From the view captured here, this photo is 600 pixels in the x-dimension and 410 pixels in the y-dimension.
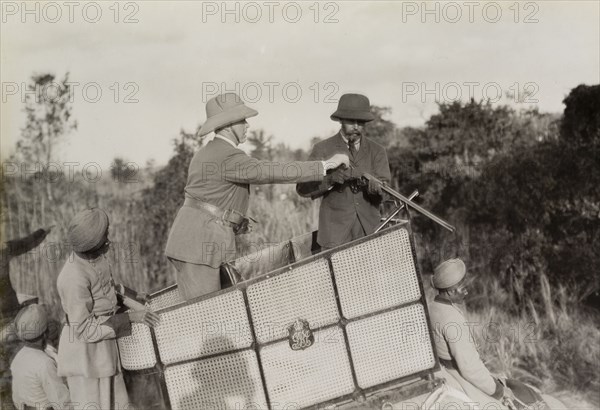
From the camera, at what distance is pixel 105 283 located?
3.94m

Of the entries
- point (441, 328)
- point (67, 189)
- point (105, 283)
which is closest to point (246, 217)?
point (105, 283)

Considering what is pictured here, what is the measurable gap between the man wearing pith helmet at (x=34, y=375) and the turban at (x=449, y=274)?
8.74 ft

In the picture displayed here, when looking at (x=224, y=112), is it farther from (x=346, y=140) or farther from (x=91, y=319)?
(x=91, y=319)

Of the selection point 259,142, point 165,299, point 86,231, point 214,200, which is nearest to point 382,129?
point 259,142

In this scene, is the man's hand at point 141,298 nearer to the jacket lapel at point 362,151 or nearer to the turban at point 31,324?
the turban at point 31,324

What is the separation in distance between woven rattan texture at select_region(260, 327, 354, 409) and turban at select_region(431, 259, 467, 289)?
840 millimetres

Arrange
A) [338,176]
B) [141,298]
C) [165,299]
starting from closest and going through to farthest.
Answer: [338,176], [141,298], [165,299]

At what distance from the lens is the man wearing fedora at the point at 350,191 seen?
4625 millimetres

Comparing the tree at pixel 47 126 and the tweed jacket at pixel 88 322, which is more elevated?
the tree at pixel 47 126

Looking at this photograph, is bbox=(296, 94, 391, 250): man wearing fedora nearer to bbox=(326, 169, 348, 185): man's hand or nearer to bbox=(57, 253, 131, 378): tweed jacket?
bbox=(326, 169, 348, 185): man's hand

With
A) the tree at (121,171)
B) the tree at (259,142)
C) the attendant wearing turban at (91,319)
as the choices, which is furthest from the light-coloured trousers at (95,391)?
the tree at (259,142)

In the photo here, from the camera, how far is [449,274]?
392cm

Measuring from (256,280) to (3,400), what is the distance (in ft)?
8.51

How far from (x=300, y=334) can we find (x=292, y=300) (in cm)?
21
